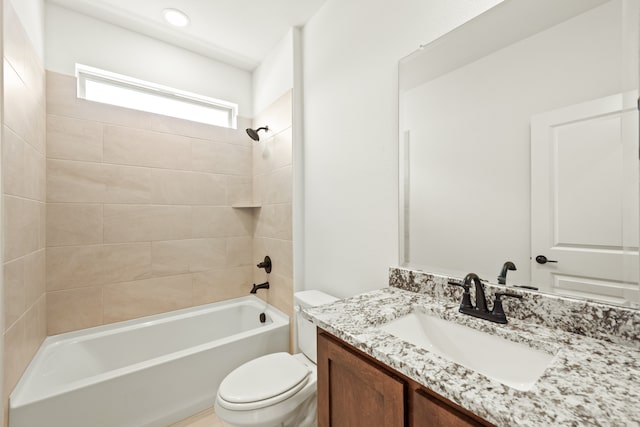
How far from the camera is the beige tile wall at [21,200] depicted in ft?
3.96

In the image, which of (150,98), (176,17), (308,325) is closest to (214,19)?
(176,17)

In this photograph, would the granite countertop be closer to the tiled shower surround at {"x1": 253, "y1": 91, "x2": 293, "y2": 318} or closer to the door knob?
the door knob

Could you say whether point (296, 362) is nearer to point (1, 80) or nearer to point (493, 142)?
point (493, 142)

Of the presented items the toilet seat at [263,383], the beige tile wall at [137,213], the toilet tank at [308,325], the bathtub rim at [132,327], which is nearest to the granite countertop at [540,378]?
the toilet seat at [263,383]

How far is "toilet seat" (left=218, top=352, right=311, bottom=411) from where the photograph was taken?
3.98ft

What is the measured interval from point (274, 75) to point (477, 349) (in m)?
2.34

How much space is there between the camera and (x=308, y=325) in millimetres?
1657

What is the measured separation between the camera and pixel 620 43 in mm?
Answer: 758

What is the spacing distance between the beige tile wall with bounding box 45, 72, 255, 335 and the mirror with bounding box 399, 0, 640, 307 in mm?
1820

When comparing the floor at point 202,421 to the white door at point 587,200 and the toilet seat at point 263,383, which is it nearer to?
the toilet seat at point 263,383

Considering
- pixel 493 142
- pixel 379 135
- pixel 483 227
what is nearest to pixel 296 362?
pixel 483 227

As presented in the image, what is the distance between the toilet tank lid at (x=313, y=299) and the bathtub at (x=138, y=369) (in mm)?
470

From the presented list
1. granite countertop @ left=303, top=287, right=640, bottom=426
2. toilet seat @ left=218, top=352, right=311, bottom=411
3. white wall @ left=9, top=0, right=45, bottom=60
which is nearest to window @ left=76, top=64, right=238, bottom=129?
white wall @ left=9, top=0, right=45, bottom=60

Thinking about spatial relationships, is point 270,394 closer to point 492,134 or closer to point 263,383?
point 263,383
